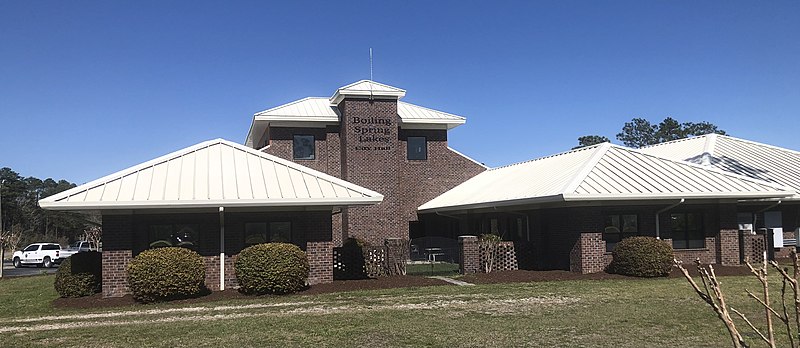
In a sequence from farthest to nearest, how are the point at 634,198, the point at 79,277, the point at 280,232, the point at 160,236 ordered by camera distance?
1. the point at 634,198
2. the point at 280,232
3. the point at 160,236
4. the point at 79,277

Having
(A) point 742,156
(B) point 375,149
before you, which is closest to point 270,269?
(B) point 375,149

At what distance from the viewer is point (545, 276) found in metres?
20.7

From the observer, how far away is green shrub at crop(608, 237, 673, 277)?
20094 mm

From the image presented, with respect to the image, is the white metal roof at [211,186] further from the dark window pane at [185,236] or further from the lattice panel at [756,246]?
the lattice panel at [756,246]

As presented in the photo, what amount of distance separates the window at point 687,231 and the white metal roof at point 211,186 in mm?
10042

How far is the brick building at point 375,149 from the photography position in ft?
110

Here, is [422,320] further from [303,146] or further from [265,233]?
[303,146]

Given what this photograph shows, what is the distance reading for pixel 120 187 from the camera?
749 inches

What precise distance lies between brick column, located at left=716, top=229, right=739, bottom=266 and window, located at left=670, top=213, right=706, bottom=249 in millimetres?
503

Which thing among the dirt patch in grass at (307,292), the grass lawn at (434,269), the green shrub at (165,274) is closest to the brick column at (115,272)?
the dirt patch in grass at (307,292)

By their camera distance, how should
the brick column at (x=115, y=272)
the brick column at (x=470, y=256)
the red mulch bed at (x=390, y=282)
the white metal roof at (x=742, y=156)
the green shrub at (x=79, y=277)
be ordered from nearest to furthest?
the red mulch bed at (x=390, y=282)
the brick column at (x=115, y=272)
the green shrub at (x=79, y=277)
the brick column at (x=470, y=256)
the white metal roof at (x=742, y=156)

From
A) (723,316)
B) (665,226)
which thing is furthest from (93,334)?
(665,226)

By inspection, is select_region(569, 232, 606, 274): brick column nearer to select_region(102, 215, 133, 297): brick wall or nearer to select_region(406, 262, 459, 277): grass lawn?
select_region(406, 262, 459, 277): grass lawn

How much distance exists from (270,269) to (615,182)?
35.8 ft
